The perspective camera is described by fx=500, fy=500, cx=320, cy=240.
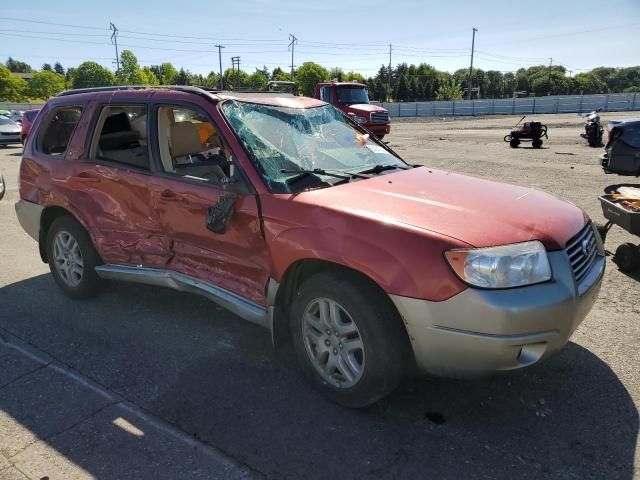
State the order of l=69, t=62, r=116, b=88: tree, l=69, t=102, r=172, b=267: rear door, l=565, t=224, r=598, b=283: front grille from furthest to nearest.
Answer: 1. l=69, t=62, r=116, b=88: tree
2. l=69, t=102, r=172, b=267: rear door
3. l=565, t=224, r=598, b=283: front grille

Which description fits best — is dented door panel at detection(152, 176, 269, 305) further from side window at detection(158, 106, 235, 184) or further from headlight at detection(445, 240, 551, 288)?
headlight at detection(445, 240, 551, 288)

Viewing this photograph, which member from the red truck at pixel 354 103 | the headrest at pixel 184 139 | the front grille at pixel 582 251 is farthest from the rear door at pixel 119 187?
the red truck at pixel 354 103

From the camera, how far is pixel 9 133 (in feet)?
68.0

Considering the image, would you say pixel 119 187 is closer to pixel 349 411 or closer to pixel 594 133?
pixel 349 411

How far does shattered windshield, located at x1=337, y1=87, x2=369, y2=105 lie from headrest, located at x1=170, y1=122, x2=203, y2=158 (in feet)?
57.1

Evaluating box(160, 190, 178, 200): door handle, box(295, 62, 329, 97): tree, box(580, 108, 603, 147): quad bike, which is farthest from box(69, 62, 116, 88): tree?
box(160, 190, 178, 200): door handle

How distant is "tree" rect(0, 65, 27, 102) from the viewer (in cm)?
9144

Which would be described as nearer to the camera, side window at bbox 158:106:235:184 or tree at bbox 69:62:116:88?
side window at bbox 158:106:235:184

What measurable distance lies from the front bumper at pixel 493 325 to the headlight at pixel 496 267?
4cm

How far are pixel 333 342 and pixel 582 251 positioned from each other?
1.56 m

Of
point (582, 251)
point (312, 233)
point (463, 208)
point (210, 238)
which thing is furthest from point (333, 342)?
point (582, 251)

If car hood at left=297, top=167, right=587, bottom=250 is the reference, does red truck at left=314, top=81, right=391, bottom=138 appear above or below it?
above

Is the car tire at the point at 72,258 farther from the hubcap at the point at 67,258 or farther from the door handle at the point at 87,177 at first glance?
the door handle at the point at 87,177

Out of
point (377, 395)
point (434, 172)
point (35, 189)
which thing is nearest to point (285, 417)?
point (377, 395)
